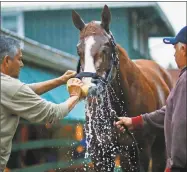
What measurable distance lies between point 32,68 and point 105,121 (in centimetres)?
457

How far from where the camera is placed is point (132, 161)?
6.55 metres

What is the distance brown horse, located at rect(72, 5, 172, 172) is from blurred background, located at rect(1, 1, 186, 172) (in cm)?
33

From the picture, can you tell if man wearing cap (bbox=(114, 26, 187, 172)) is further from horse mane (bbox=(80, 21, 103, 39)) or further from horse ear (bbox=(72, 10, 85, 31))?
horse ear (bbox=(72, 10, 85, 31))

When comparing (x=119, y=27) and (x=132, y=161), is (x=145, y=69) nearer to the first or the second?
(x=132, y=161)

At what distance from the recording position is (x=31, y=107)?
3.96m

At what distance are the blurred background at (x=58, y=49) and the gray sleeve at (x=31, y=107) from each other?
8.85 feet

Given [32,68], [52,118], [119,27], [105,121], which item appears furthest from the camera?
[119,27]

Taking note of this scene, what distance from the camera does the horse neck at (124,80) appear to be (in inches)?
247

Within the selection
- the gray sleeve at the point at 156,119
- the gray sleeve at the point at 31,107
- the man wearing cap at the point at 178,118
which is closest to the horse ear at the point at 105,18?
the gray sleeve at the point at 156,119

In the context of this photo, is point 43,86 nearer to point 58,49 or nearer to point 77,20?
point 77,20

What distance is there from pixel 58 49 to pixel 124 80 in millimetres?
16224

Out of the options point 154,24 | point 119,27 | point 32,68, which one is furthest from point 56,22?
point 32,68

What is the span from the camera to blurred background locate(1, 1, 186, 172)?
9375mm

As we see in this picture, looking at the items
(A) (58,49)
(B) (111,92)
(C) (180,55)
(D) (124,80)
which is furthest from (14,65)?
(A) (58,49)
